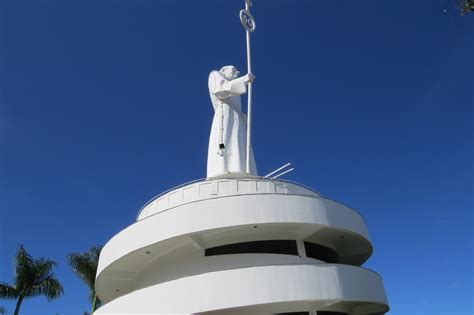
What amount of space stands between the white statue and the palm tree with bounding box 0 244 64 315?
1473 centimetres

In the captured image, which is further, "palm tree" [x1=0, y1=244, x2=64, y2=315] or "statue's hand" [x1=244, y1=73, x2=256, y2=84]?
"palm tree" [x1=0, y1=244, x2=64, y2=315]

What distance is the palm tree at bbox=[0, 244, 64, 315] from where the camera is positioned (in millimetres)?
25362

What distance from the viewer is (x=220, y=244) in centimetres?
1681

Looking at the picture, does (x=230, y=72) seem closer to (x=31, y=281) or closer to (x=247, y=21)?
(x=247, y=21)

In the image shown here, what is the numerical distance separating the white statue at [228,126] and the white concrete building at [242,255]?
169cm

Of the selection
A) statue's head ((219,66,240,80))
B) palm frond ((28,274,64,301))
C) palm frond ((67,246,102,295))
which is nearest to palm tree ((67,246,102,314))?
palm frond ((67,246,102,295))

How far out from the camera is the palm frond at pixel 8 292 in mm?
24922

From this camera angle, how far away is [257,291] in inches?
529

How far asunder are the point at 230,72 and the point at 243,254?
12.6m

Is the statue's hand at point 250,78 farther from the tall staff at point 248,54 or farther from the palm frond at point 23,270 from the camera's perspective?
the palm frond at point 23,270

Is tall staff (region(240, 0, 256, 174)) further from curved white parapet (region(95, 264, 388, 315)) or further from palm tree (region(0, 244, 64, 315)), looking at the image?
palm tree (region(0, 244, 64, 315))

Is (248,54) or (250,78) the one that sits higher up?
(248,54)

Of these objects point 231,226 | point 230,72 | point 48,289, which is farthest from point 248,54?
point 48,289

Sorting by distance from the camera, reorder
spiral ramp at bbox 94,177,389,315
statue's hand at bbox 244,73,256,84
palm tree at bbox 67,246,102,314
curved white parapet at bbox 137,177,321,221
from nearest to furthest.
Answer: spiral ramp at bbox 94,177,389,315
curved white parapet at bbox 137,177,321,221
statue's hand at bbox 244,73,256,84
palm tree at bbox 67,246,102,314
